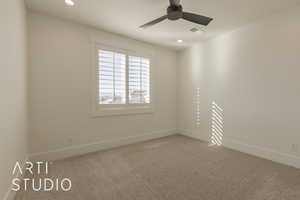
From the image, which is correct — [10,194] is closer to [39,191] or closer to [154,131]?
[39,191]

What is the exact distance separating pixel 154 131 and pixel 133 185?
2462 millimetres

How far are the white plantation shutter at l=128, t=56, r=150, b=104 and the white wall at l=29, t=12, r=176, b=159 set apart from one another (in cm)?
47

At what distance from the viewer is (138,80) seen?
4.18 meters

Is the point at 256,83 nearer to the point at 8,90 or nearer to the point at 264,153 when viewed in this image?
the point at 264,153

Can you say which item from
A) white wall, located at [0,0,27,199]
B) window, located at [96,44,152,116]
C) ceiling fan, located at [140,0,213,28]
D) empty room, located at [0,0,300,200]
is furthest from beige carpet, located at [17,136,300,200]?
ceiling fan, located at [140,0,213,28]

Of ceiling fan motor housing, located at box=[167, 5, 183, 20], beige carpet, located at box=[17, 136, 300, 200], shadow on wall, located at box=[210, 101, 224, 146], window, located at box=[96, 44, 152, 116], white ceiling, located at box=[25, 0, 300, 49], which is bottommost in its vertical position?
beige carpet, located at box=[17, 136, 300, 200]

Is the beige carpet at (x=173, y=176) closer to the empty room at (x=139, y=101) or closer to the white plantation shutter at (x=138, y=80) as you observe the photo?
the empty room at (x=139, y=101)

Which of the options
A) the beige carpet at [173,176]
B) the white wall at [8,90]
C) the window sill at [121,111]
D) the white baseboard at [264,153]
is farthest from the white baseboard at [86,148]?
the white baseboard at [264,153]

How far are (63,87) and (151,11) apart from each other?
2.23 metres

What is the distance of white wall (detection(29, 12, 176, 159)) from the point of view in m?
2.79

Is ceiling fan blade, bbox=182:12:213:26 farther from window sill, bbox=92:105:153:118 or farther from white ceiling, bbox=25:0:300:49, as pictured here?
window sill, bbox=92:105:153:118

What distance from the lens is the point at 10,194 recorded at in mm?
1719

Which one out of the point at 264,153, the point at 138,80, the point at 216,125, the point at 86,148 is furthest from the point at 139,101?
the point at 264,153

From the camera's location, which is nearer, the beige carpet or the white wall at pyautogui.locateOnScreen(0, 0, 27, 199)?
the white wall at pyautogui.locateOnScreen(0, 0, 27, 199)
